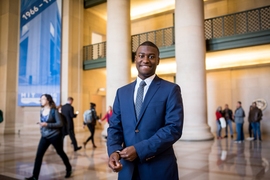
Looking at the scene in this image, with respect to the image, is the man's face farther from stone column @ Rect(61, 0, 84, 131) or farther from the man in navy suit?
stone column @ Rect(61, 0, 84, 131)

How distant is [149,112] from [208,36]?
14116 millimetres

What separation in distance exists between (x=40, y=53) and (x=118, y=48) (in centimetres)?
659

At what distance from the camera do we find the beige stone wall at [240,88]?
15.0m

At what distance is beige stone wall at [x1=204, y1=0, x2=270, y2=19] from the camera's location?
15.3 m

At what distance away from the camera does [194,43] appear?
11.5m

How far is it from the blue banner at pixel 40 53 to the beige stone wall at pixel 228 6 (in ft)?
33.4

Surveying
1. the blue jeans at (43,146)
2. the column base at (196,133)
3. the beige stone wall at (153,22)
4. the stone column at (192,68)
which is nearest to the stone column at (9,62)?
the beige stone wall at (153,22)

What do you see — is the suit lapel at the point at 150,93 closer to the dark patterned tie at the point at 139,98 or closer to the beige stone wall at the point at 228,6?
the dark patterned tie at the point at 139,98

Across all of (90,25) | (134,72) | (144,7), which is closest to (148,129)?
(144,7)

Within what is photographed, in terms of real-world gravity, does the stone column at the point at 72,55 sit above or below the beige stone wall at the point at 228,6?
below

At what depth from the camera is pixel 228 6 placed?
16.3m

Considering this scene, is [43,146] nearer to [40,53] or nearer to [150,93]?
[150,93]

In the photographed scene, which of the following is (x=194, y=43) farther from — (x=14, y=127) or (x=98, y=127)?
→ (x=14, y=127)

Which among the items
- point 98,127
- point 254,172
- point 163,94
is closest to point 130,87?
point 163,94
